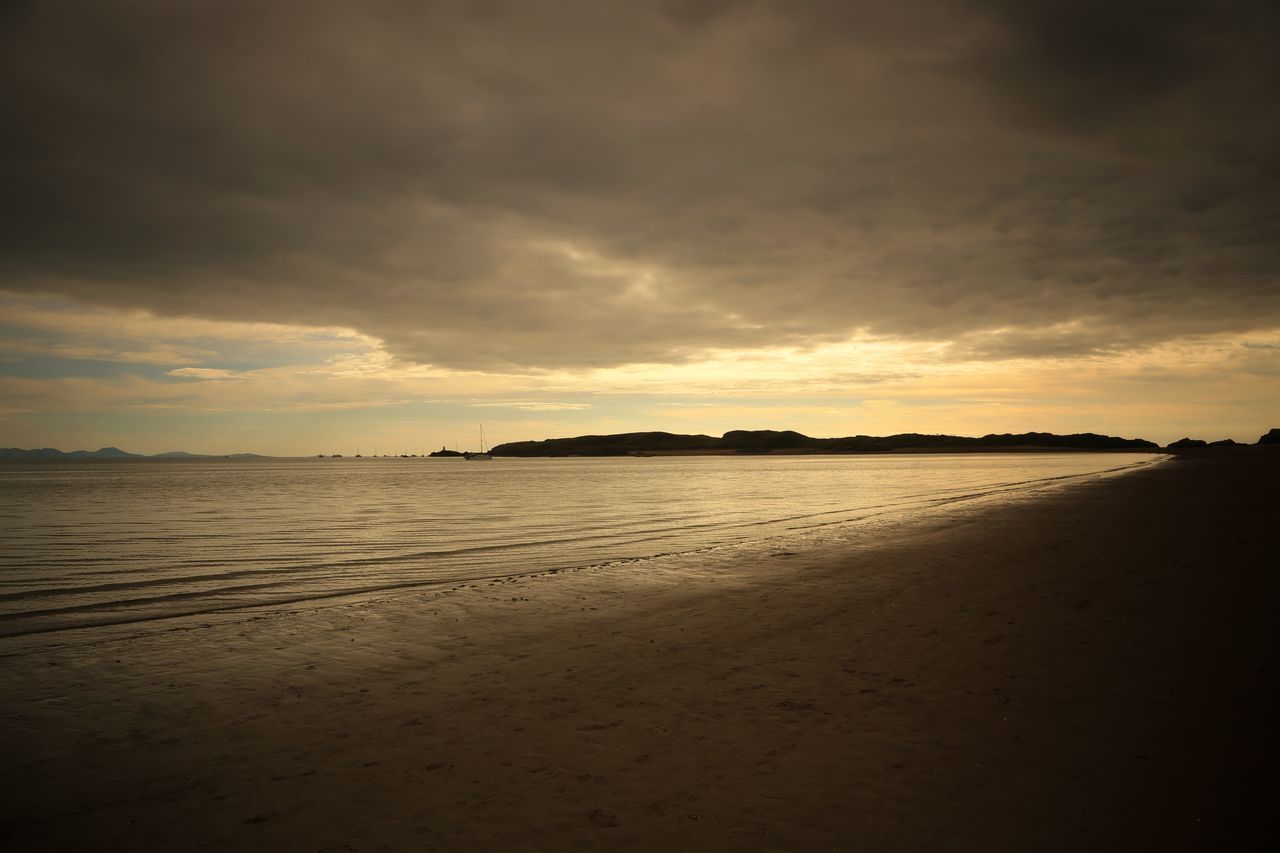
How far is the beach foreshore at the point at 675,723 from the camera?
522 centimetres

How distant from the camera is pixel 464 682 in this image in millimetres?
8945

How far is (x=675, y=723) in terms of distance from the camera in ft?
23.7

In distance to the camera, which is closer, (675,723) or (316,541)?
(675,723)

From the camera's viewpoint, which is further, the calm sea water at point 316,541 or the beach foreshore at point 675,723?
the calm sea water at point 316,541

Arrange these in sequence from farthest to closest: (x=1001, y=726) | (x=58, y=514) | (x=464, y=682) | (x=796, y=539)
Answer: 1. (x=58, y=514)
2. (x=796, y=539)
3. (x=464, y=682)
4. (x=1001, y=726)

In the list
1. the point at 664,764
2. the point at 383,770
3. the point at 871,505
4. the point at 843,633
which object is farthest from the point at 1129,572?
the point at 871,505

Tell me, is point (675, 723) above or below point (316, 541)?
above

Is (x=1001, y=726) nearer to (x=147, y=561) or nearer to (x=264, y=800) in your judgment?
(x=264, y=800)

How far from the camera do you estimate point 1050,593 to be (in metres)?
12.9

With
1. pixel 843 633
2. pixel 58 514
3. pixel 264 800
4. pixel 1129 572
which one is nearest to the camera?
pixel 264 800

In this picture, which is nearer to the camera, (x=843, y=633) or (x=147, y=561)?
(x=843, y=633)

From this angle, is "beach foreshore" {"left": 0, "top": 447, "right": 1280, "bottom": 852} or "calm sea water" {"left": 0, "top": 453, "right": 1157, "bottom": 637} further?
"calm sea water" {"left": 0, "top": 453, "right": 1157, "bottom": 637}

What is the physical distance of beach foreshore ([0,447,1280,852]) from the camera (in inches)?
205

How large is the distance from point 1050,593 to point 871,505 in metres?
24.9
